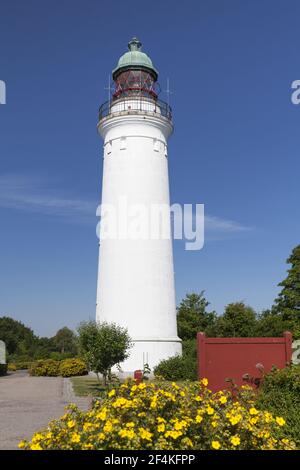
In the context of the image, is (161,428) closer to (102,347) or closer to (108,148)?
(102,347)

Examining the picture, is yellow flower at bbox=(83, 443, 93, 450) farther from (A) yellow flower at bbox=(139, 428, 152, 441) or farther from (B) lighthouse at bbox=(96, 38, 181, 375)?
(B) lighthouse at bbox=(96, 38, 181, 375)

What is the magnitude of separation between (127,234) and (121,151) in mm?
5386

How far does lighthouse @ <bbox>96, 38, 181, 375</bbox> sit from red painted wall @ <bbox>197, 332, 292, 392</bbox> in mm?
10963

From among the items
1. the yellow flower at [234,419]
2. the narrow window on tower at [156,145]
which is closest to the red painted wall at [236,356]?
the yellow flower at [234,419]

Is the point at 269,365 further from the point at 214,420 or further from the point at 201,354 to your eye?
the point at 214,420

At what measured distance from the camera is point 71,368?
3338 cm

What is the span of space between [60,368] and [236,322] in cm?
1453

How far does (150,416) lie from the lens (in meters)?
6.00

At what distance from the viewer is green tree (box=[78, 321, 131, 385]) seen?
20.9 meters

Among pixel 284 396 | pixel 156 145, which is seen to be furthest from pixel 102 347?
pixel 156 145

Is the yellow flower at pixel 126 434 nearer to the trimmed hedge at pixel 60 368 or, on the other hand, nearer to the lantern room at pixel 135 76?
the lantern room at pixel 135 76

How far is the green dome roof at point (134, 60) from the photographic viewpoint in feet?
98.1

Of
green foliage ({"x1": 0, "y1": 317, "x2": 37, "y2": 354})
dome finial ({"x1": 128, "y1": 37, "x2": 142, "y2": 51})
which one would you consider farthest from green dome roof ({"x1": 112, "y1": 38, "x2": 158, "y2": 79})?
green foliage ({"x1": 0, "y1": 317, "x2": 37, "y2": 354})
